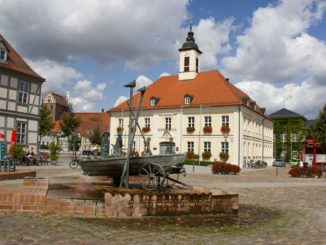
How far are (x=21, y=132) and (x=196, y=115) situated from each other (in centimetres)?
2127

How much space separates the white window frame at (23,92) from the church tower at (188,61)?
24.0 metres

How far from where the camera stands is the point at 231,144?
4306 centimetres

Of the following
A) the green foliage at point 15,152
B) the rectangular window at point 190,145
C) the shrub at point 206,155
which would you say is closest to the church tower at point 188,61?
the rectangular window at point 190,145

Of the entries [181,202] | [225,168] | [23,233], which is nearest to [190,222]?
[181,202]

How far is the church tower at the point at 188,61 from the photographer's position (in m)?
50.2

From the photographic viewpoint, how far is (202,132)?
1763 inches

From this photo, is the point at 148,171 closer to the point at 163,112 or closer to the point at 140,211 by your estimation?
the point at 140,211

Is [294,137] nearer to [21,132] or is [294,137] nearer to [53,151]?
[53,151]

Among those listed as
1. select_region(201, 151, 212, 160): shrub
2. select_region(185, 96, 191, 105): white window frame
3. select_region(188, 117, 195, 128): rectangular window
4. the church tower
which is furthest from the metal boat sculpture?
the church tower

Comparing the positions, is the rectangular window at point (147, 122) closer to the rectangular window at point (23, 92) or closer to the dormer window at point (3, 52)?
the rectangular window at point (23, 92)

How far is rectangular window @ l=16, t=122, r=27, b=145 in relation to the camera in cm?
3084

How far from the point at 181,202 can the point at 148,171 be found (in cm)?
160

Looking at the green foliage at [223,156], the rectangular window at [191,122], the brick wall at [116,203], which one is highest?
the rectangular window at [191,122]

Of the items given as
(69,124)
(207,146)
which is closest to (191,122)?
(207,146)
